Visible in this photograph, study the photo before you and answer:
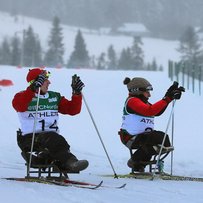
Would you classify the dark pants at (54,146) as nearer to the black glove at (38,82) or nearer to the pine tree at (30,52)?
the black glove at (38,82)

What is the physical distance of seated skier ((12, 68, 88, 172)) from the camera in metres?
7.47

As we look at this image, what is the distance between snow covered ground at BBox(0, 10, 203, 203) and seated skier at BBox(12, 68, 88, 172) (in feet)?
1.93

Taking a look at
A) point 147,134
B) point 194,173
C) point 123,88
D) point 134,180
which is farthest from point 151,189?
point 123,88

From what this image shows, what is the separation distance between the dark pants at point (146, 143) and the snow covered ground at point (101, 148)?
63 centimetres

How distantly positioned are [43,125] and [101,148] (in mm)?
6401

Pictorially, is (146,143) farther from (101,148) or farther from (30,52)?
(30,52)

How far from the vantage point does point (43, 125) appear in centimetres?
774

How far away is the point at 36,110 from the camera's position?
296 inches

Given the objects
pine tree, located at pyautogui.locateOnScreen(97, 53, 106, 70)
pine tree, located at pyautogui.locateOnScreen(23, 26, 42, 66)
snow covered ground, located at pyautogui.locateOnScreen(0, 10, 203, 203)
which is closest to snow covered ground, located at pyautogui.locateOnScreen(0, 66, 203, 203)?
snow covered ground, located at pyautogui.locateOnScreen(0, 10, 203, 203)

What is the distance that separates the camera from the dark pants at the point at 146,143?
28.0 ft

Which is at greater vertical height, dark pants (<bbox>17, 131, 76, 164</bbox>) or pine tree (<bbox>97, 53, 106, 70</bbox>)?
pine tree (<bbox>97, 53, 106, 70</bbox>)

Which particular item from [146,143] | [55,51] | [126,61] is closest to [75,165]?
[146,143]

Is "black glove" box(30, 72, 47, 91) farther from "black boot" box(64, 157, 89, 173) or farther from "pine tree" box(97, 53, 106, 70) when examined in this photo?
"pine tree" box(97, 53, 106, 70)

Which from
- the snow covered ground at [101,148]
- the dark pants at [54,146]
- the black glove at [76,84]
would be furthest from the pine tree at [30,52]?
the dark pants at [54,146]
